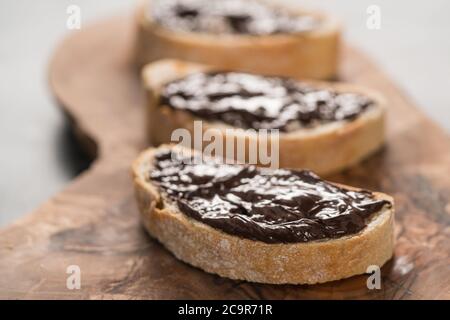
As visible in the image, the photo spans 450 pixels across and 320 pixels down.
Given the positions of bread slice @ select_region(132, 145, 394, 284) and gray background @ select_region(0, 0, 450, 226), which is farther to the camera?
gray background @ select_region(0, 0, 450, 226)

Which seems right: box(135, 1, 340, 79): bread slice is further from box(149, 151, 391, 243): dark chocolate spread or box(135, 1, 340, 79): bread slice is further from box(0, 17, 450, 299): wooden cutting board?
box(149, 151, 391, 243): dark chocolate spread

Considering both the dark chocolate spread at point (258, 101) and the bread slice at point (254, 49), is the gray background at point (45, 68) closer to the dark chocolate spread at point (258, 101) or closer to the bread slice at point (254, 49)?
the bread slice at point (254, 49)

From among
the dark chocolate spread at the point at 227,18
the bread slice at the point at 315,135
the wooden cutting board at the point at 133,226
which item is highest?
the dark chocolate spread at the point at 227,18

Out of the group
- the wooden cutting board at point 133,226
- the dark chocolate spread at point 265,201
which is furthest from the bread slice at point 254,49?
the dark chocolate spread at point 265,201

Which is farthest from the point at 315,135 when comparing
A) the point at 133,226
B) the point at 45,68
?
the point at 45,68

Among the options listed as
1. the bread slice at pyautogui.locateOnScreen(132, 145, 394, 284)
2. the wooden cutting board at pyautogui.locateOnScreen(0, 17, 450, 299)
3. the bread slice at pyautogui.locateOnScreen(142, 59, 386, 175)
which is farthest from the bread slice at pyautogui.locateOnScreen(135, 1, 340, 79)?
the bread slice at pyautogui.locateOnScreen(132, 145, 394, 284)

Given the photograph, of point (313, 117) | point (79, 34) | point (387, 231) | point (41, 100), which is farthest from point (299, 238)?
point (79, 34)

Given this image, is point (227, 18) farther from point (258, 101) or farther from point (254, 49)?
point (258, 101)
